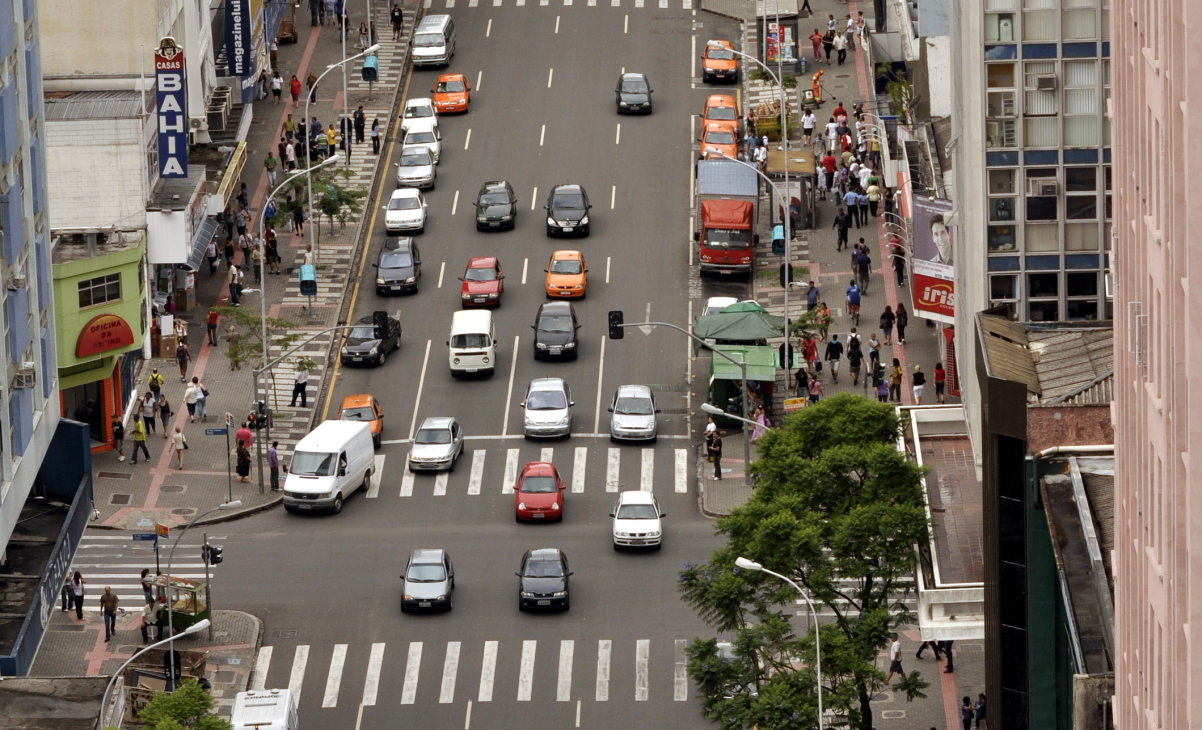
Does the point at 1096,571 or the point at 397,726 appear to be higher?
the point at 1096,571

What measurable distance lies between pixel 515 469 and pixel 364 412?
5579mm

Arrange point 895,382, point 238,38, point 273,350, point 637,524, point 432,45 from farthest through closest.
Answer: point 432,45 < point 238,38 < point 273,350 < point 895,382 < point 637,524

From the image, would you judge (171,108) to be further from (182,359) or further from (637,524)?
(637,524)

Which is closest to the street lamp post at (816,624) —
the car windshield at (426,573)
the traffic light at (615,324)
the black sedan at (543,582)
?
the black sedan at (543,582)

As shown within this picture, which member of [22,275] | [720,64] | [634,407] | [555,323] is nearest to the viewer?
[22,275]

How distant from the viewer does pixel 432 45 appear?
117 m

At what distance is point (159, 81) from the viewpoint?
8762 centimetres

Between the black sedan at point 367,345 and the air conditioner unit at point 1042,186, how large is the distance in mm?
30562

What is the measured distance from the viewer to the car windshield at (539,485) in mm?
79562

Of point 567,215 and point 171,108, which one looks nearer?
point 171,108

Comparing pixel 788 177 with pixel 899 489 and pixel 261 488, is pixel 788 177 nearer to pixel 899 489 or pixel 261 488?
pixel 261 488

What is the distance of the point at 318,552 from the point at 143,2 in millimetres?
23955

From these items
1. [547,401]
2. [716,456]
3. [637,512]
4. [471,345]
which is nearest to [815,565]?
[637,512]

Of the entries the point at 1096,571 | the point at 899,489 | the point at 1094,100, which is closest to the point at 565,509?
the point at 899,489
